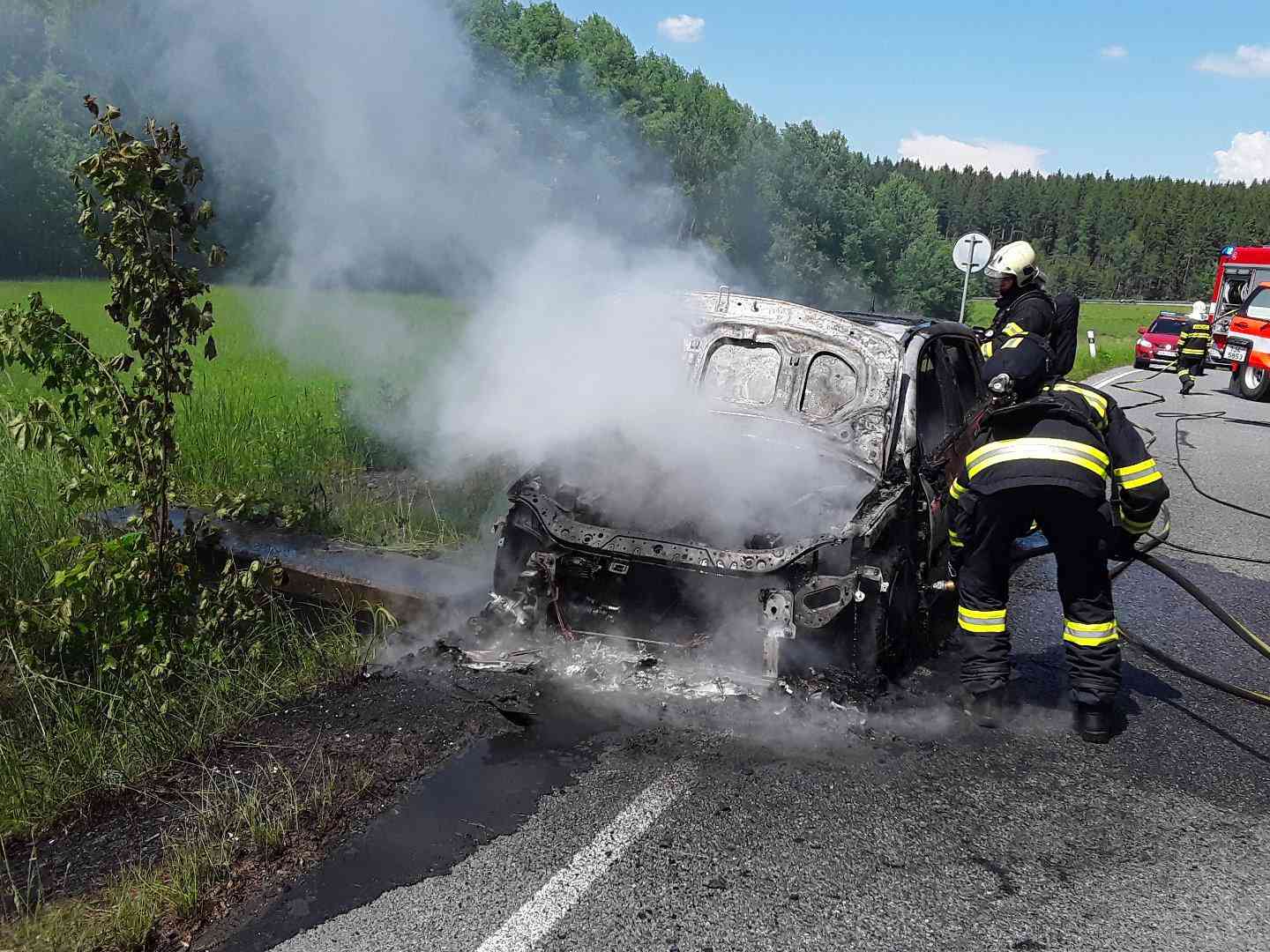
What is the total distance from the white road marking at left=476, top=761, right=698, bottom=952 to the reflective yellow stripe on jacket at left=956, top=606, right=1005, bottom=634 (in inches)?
58.6

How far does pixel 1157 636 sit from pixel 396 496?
526 cm

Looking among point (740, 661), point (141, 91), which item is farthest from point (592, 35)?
point (740, 661)

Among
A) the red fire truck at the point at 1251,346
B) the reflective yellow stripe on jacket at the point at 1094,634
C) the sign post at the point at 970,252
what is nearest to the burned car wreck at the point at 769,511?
the reflective yellow stripe on jacket at the point at 1094,634

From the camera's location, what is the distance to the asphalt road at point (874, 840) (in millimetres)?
2723

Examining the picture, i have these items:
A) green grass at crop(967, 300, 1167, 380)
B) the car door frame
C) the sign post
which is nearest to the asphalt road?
the car door frame

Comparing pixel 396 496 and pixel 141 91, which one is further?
pixel 396 496

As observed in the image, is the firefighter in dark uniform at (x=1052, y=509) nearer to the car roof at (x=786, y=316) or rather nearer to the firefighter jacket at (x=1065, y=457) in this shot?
the firefighter jacket at (x=1065, y=457)

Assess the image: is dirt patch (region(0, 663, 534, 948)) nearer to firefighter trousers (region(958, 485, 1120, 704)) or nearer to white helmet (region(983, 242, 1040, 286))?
firefighter trousers (region(958, 485, 1120, 704))

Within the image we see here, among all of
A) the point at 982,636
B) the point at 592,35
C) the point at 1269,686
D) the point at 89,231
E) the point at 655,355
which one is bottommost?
the point at 1269,686

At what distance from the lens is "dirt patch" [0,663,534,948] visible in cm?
291

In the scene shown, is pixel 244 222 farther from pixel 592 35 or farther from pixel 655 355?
pixel 655 355

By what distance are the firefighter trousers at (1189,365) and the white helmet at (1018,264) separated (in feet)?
40.2

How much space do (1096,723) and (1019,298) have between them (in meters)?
4.10

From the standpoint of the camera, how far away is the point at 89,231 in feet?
12.4
